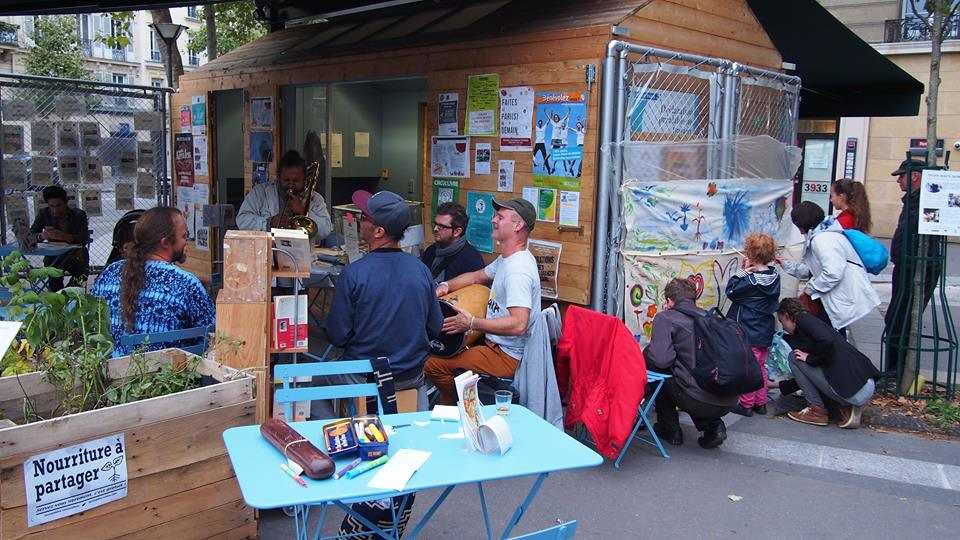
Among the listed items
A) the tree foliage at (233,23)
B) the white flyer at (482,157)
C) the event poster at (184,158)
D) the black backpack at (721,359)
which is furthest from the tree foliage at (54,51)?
the black backpack at (721,359)

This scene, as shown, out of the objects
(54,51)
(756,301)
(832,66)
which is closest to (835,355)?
(756,301)

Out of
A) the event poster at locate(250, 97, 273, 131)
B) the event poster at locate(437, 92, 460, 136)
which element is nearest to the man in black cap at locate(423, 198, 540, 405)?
the event poster at locate(437, 92, 460, 136)

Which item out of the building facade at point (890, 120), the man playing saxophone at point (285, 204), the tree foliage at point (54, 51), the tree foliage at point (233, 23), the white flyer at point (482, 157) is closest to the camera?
the white flyer at point (482, 157)

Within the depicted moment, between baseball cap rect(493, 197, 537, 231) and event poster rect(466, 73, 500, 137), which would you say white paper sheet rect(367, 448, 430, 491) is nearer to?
baseball cap rect(493, 197, 537, 231)

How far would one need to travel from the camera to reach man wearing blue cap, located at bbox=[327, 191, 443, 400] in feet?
12.5

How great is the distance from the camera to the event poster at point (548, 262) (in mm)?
5707

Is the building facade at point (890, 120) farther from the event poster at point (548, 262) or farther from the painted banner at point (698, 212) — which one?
the event poster at point (548, 262)

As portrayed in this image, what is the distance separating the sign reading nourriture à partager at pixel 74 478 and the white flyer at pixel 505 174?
3535 mm

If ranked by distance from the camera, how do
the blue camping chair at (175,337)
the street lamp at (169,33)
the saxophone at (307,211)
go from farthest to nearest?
the street lamp at (169,33)
the saxophone at (307,211)
the blue camping chair at (175,337)

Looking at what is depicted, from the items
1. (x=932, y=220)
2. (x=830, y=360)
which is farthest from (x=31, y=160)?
(x=932, y=220)

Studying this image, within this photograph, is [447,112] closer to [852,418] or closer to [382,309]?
[382,309]

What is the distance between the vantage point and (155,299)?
3.80 meters

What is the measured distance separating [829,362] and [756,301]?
2.12 feet

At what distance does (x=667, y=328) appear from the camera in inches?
192
